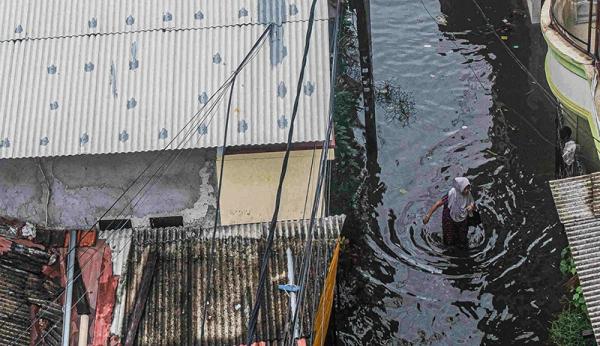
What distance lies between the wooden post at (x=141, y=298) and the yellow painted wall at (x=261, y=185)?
3.36 ft

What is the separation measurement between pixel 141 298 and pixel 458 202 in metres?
5.40

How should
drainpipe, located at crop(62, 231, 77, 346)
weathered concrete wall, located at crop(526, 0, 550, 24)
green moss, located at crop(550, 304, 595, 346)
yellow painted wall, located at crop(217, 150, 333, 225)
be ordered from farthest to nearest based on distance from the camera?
weathered concrete wall, located at crop(526, 0, 550, 24)
green moss, located at crop(550, 304, 595, 346)
yellow painted wall, located at crop(217, 150, 333, 225)
drainpipe, located at crop(62, 231, 77, 346)

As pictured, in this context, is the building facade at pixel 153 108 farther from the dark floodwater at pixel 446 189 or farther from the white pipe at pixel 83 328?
the dark floodwater at pixel 446 189

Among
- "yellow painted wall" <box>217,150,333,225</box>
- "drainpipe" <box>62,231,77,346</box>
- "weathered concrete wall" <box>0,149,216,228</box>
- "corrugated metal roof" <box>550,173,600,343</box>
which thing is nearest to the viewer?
"corrugated metal roof" <box>550,173,600,343</box>

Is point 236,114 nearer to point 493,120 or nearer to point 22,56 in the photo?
point 22,56

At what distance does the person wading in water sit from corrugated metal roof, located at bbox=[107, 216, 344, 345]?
2739 millimetres

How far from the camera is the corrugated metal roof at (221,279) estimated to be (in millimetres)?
10438

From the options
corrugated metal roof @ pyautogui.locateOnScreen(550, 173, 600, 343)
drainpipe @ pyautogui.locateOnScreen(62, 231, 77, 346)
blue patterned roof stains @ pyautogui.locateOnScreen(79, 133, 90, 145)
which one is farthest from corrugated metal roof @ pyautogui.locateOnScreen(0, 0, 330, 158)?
corrugated metal roof @ pyautogui.locateOnScreen(550, 173, 600, 343)

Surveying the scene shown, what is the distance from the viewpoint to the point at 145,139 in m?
10.5

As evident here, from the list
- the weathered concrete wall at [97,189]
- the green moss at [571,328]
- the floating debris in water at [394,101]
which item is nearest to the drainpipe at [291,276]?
the weathered concrete wall at [97,189]

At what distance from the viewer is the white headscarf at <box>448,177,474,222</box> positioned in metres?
13.4

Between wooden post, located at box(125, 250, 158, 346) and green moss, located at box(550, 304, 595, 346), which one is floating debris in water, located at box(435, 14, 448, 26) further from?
wooden post, located at box(125, 250, 158, 346)

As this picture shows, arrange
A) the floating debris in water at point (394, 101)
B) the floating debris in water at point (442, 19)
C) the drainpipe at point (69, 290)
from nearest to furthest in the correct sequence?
the drainpipe at point (69, 290), the floating debris in water at point (394, 101), the floating debris in water at point (442, 19)

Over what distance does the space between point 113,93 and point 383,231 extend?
616 cm
